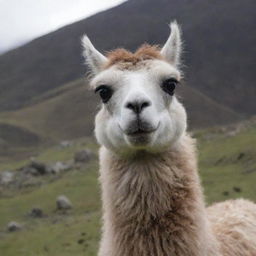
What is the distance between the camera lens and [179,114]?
629cm

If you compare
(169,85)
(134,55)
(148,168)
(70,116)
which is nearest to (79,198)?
(134,55)

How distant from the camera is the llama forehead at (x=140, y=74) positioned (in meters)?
6.07

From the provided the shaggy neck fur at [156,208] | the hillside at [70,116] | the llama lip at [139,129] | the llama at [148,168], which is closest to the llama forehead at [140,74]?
the llama at [148,168]

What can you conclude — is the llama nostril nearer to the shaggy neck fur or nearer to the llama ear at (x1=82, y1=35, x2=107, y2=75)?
the shaggy neck fur

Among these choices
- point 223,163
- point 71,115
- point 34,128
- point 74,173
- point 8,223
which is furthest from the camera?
point 71,115

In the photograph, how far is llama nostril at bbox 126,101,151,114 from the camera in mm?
5582

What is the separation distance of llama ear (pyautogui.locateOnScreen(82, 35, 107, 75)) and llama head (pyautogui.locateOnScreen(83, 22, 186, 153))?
0.56ft

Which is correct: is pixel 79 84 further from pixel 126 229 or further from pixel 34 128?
pixel 126 229

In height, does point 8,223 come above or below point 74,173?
below

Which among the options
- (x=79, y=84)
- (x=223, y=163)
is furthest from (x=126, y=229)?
(x=79, y=84)

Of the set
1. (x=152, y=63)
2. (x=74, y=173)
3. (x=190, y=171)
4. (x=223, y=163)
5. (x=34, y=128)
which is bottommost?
(x=190, y=171)

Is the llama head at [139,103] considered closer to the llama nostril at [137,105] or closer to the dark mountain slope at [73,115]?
the llama nostril at [137,105]

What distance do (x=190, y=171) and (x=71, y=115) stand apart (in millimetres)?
149653

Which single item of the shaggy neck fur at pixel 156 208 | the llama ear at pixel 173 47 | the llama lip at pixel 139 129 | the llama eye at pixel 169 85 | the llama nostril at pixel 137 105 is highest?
the llama ear at pixel 173 47
